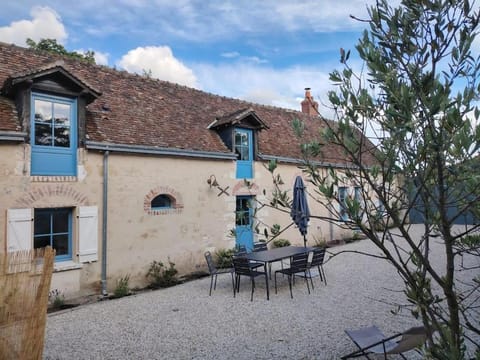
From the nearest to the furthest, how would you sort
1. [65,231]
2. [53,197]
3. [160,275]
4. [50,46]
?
[53,197]
[65,231]
[160,275]
[50,46]

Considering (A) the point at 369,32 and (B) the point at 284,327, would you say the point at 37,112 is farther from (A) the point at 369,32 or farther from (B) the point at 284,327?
(A) the point at 369,32

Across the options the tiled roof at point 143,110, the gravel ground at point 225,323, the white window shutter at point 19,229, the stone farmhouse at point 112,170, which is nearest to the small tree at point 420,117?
the gravel ground at point 225,323

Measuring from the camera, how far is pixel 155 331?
20.1ft

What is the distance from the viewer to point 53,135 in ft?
26.4

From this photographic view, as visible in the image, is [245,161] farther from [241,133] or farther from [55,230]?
[55,230]

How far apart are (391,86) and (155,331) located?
5690 mm

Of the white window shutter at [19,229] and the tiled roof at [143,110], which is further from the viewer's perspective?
the tiled roof at [143,110]

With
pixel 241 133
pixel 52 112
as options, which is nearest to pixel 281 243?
pixel 241 133

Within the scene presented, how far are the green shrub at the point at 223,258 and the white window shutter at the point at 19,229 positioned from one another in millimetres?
5131

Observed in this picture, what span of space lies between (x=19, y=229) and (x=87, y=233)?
1.39 metres

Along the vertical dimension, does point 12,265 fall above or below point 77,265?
above

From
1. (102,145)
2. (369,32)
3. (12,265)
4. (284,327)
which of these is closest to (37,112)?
(102,145)

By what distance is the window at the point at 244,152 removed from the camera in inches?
473

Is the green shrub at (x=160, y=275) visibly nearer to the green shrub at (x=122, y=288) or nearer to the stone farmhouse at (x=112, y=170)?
the stone farmhouse at (x=112, y=170)
